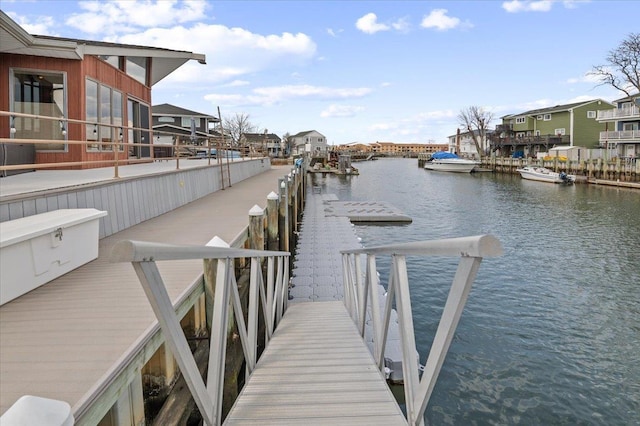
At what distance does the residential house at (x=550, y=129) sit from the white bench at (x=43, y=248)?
65992 mm

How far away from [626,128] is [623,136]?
3.61 metres

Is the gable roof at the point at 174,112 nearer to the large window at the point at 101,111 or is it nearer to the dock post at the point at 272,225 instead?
the large window at the point at 101,111

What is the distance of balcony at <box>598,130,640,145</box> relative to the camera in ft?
148

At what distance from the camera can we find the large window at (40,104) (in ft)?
34.4

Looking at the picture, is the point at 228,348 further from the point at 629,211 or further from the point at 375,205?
the point at 629,211

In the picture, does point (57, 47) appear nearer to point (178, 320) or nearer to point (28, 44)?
point (28, 44)

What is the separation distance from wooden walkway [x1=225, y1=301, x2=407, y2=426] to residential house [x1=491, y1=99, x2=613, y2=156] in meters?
65.4

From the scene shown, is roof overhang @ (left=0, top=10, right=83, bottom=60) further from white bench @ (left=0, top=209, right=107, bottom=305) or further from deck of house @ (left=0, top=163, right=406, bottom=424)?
white bench @ (left=0, top=209, right=107, bottom=305)

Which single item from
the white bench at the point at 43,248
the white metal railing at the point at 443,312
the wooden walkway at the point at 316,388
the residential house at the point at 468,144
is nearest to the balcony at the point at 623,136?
the residential house at the point at 468,144

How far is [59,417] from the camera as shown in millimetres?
1485

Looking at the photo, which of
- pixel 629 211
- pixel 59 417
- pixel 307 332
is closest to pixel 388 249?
pixel 59 417

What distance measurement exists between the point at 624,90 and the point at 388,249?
2219 inches

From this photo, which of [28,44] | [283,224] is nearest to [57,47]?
[28,44]

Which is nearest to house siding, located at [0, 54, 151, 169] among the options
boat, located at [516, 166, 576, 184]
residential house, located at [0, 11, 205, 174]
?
residential house, located at [0, 11, 205, 174]
